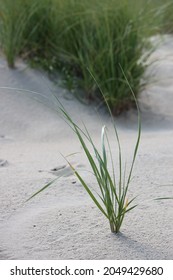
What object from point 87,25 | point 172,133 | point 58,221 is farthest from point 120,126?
point 58,221

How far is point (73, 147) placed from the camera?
4152 millimetres

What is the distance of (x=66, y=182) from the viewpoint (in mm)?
3270

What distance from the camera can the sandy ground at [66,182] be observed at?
101 inches

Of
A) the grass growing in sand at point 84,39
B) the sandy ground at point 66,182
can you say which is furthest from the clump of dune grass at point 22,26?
the sandy ground at point 66,182

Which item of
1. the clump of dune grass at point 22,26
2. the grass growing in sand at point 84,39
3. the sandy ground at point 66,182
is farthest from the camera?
the clump of dune grass at point 22,26

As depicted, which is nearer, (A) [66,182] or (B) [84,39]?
(A) [66,182]

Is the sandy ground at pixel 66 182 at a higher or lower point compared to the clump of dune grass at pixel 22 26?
lower

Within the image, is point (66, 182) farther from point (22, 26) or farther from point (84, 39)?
point (22, 26)

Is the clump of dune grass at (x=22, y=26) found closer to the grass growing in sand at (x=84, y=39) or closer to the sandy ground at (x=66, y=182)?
the grass growing in sand at (x=84, y=39)

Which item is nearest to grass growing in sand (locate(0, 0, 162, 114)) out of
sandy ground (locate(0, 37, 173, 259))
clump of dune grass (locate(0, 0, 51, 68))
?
clump of dune grass (locate(0, 0, 51, 68))

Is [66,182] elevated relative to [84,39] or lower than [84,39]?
lower

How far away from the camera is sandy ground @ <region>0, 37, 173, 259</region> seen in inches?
101

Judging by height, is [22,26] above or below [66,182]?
above

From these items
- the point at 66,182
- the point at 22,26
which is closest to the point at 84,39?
the point at 22,26
